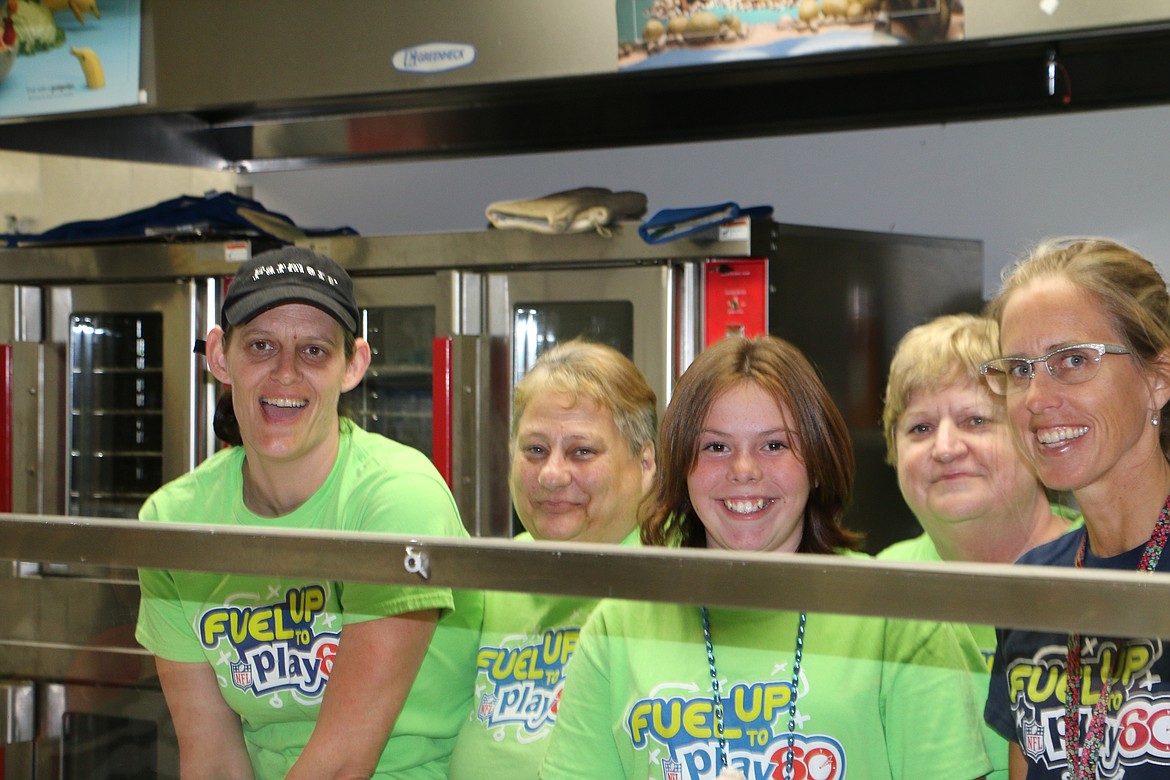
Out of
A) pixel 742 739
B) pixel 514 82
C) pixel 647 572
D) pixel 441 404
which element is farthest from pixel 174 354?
pixel 647 572

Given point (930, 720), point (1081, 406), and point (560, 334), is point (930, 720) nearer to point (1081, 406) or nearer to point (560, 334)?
point (1081, 406)

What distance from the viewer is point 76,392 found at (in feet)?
12.2

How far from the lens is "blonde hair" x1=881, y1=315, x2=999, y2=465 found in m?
1.99

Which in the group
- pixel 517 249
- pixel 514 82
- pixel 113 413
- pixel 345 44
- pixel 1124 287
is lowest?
pixel 113 413

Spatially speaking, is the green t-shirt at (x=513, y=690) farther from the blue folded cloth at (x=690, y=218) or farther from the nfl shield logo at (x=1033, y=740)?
the blue folded cloth at (x=690, y=218)

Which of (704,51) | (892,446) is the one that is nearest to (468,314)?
(704,51)

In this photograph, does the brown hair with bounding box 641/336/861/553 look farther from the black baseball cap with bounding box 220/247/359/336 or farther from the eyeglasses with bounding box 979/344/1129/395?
the black baseball cap with bounding box 220/247/359/336

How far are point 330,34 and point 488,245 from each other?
812 millimetres

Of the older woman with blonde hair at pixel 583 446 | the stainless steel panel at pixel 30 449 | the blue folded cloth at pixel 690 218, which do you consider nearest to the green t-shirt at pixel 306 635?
the older woman with blonde hair at pixel 583 446

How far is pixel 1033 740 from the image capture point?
46.3 inches

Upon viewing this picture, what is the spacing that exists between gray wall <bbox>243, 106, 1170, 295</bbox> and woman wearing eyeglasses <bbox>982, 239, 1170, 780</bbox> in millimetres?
2109

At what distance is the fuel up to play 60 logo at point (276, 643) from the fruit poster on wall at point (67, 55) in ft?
8.93

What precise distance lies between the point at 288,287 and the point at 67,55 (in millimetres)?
2526

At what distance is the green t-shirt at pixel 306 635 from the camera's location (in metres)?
1.30
